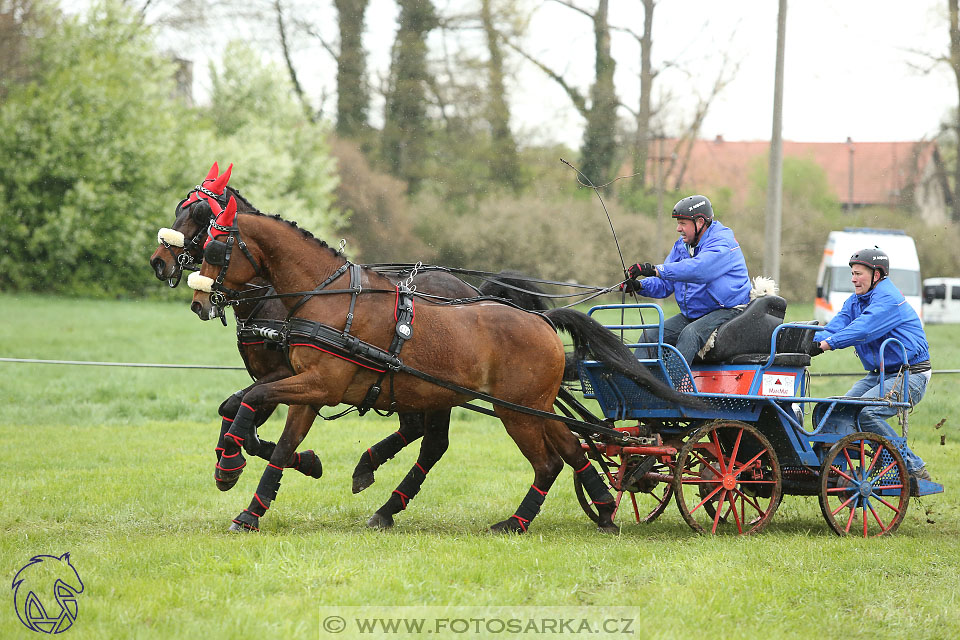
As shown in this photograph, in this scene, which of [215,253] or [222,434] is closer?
[215,253]

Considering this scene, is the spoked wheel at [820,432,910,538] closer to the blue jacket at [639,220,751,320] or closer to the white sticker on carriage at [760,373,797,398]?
the white sticker on carriage at [760,373,797,398]

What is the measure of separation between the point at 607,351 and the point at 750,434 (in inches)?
43.3

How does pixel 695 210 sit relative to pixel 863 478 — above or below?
above

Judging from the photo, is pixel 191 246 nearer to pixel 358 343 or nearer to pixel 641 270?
pixel 358 343

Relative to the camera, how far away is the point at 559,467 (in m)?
6.16

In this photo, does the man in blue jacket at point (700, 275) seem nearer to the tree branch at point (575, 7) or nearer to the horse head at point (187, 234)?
the horse head at point (187, 234)

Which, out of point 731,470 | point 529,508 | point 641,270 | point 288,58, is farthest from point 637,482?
point 288,58

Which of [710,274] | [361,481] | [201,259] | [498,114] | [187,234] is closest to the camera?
[187,234]

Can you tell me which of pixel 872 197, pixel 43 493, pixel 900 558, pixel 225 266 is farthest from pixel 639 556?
pixel 872 197

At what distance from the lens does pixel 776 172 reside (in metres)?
11.5

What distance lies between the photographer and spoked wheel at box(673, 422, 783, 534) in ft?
19.4

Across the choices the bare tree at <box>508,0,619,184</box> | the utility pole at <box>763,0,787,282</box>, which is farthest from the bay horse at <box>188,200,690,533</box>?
the bare tree at <box>508,0,619,184</box>

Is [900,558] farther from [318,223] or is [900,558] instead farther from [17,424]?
[318,223]

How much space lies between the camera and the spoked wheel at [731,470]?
19.4 feet
